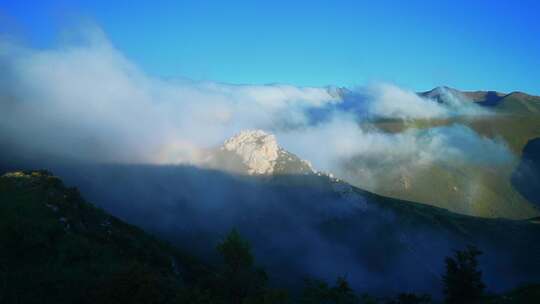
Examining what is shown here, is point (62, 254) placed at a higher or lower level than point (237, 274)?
higher

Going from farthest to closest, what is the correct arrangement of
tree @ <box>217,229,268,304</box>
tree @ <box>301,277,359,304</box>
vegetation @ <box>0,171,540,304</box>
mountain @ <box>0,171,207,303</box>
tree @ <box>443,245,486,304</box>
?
tree @ <box>443,245,486,304</box>, tree @ <box>217,229,268,304</box>, tree @ <box>301,277,359,304</box>, vegetation @ <box>0,171,540,304</box>, mountain @ <box>0,171,207,303</box>

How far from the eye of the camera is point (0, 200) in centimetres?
6412

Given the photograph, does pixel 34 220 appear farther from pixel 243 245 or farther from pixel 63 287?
pixel 243 245

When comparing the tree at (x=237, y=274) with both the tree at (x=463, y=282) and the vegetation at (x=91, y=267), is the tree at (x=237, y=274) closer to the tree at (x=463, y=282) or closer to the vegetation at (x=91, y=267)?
the vegetation at (x=91, y=267)

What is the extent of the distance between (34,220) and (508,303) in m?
59.5

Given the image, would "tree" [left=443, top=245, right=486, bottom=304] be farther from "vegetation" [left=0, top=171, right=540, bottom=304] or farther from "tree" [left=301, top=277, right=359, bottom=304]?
"tree" [left=301, top=277, right=359, bottom=304]

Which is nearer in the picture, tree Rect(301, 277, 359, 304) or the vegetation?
the vegetation

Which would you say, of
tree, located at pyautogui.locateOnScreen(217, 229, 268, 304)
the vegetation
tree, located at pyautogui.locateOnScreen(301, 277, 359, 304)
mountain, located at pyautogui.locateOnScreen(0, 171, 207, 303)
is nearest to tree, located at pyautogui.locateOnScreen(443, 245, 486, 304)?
the vegetation

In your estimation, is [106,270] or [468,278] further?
[468,278]

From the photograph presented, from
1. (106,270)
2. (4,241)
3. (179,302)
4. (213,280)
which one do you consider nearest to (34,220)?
(4,241)

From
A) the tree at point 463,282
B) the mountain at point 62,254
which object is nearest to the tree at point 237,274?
the mountain at point 62,254

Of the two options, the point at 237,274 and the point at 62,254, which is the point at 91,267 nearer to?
the point at 62,254

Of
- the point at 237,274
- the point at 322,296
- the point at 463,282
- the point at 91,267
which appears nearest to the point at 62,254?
the point at 91,267

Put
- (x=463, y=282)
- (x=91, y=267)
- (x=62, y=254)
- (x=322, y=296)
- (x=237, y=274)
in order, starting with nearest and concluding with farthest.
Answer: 1. (x=91, y=267)
2. (x=62, y=254)
3. (x=322, y=296)
4. (x=237, y=274)
5. (x=463, y=282)
